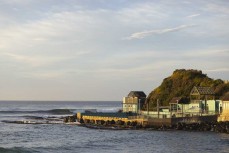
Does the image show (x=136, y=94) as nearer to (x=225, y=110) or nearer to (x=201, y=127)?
(x=225, y=110)

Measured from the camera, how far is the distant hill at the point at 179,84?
108m

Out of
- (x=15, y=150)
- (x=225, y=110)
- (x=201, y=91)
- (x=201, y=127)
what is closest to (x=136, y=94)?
(x=201, y=91)

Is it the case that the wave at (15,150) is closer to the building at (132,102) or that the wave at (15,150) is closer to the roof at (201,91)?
the roof at (201,91)

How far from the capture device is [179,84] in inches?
4464

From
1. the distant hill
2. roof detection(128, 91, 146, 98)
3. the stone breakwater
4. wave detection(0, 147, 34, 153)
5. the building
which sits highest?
the distant hill

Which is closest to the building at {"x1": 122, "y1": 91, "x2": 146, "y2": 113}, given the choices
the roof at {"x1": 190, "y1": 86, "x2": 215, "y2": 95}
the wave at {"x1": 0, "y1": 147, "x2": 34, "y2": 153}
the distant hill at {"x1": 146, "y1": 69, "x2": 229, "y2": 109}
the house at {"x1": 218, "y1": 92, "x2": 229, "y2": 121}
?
the distant hill at {"x1": 146, "y1": 69, "x2": 229, "y2": 109}

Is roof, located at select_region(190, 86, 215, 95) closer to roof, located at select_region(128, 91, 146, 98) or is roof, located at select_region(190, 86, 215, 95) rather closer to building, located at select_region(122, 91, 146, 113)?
building, located at select_region(122, 91, 146, 113)

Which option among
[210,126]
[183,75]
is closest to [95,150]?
[210,126]

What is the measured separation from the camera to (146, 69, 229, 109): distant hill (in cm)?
10844

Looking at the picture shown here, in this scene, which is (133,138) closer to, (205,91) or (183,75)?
(205,91)

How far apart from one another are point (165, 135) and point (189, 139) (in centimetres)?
570

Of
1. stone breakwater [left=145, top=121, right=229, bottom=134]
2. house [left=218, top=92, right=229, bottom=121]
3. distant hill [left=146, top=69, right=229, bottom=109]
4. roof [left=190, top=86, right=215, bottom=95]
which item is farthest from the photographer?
distant hill [left=146, top=69, right=229, bottom=109]

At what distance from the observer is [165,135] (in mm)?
56500


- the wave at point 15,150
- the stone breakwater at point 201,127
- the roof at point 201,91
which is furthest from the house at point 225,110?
the wave at point 15,150
